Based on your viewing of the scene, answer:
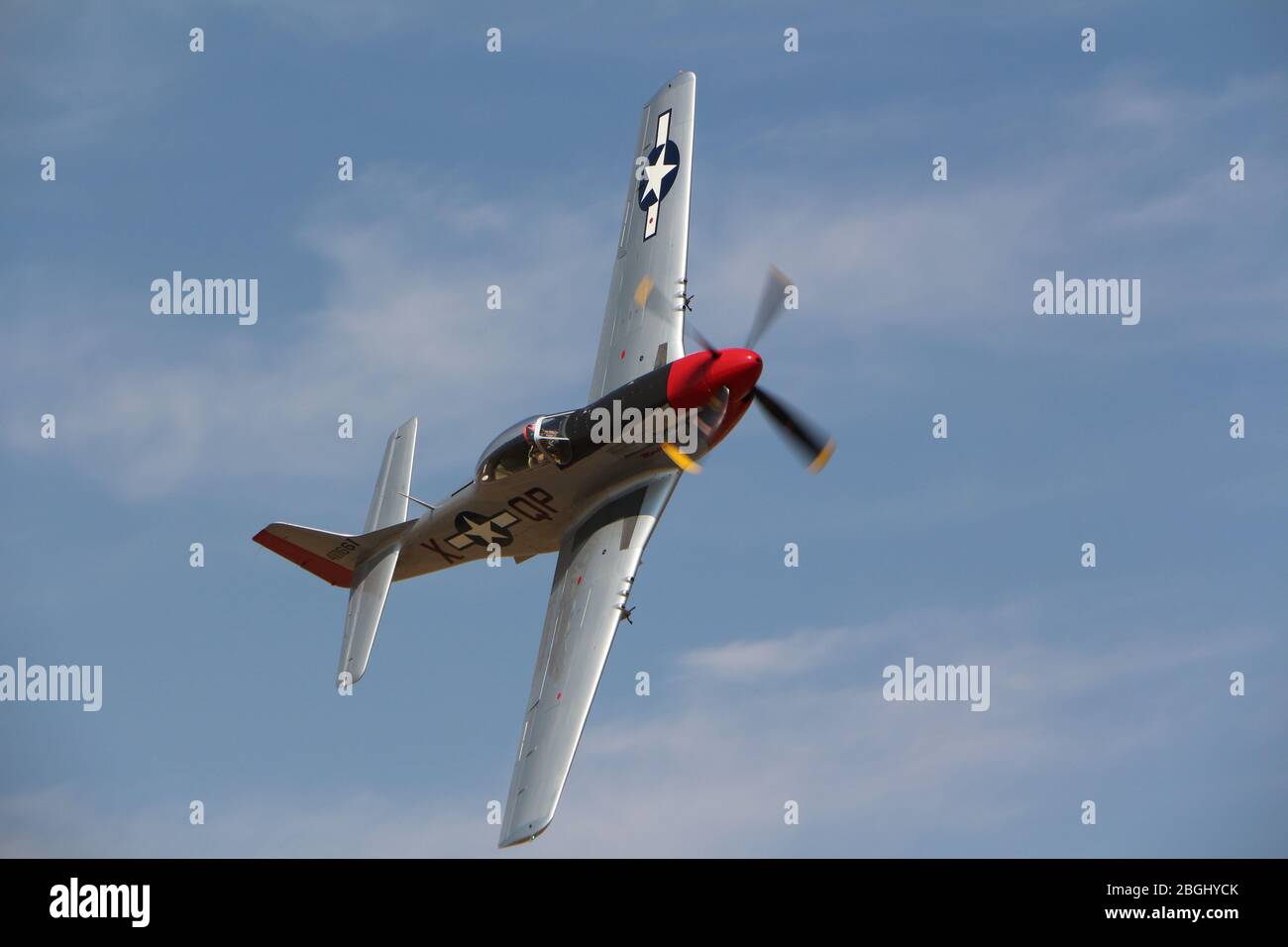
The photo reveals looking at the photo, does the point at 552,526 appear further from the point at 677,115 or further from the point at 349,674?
the point at 677,115

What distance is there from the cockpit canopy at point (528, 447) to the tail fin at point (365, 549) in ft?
11.9

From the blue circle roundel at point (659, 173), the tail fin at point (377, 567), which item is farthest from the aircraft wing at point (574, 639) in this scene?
the blue circle roundel at point (659, 173)

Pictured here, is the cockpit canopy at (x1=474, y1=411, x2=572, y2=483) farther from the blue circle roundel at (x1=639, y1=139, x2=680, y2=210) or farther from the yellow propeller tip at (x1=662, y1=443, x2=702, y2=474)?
the blue circle roundel at (x1=639, y1=139, x2=680, y2=210)

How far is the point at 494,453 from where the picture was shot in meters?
36.8

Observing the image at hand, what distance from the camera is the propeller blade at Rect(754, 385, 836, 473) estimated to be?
3494 cm

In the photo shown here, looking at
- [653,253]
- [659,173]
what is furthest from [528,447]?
[659,173]

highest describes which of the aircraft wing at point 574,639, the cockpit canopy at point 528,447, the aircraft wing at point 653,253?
the aircraft wing at point 653,253

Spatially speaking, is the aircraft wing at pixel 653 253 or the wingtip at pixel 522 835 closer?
the wingtip at pixel 522 835

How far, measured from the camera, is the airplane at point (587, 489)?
3444cm

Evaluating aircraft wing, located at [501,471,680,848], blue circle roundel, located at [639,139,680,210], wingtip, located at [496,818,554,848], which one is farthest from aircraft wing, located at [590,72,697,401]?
wingtip, located at [496,818,554,848]

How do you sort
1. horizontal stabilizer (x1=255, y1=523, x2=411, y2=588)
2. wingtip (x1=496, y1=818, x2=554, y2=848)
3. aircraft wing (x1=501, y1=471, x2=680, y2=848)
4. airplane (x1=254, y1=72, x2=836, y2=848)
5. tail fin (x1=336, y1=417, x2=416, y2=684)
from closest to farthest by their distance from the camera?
wingtip (x1=496, y1=818, x2=554, y2=848)
aircraft wing (x1=501, y1=471, x2=680, y2=848)
airplane (x1=254, y1=72, x2=836, y2=848)
tail fin (x1=336, y1=417, x2=416, y2=684)
horizontal stabilizer (x1=255, y1=523, x2=411, y2=588)

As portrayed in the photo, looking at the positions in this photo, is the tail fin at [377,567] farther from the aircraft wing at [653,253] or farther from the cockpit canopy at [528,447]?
Answer: the aircraft wing at [653,253]

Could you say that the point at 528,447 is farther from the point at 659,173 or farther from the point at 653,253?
the point at 659,173

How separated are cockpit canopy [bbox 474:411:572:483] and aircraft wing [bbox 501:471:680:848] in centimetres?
154
